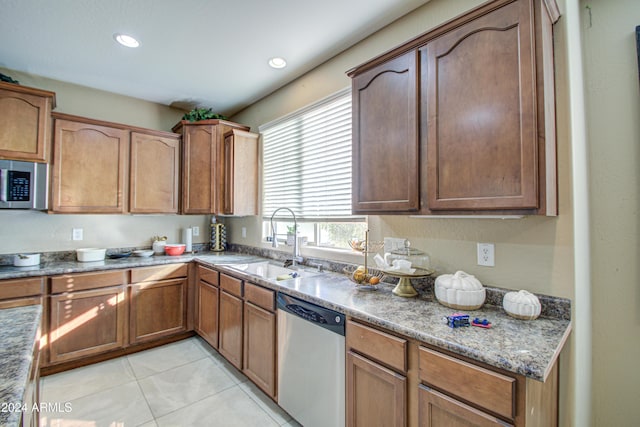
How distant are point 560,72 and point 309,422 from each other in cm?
226

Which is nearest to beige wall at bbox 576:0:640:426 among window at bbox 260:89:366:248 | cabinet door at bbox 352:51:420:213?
cabinet door at bbox 352:51:420:213

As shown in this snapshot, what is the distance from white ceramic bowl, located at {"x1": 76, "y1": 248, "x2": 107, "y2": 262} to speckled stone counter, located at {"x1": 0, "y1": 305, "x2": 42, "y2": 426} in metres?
1.82

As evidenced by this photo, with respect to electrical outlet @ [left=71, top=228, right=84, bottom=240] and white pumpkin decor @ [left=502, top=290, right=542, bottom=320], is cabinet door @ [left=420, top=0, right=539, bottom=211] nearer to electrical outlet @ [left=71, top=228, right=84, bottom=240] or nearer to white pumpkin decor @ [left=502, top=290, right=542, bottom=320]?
white pumpkin decor @ [left=502, top=290, right=542, bottom=320]

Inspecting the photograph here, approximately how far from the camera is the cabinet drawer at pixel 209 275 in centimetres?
275

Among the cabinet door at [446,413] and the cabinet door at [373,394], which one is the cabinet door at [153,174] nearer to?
the cabinet door at [373,394]

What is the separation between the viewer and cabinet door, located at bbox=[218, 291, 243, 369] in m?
2.40

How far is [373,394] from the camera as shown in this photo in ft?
4.53

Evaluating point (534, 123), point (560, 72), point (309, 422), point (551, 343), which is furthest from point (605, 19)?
point (309, 422)

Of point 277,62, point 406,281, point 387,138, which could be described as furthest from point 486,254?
point 277,62

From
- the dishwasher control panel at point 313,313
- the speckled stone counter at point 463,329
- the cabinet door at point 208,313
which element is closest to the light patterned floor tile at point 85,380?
the cabinet door at point 208,313

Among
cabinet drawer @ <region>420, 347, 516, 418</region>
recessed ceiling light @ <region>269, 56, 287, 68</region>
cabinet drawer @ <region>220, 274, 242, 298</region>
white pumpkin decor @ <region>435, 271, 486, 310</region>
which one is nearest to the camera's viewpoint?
cabinet drawer @ <region>420, 347, 516, 418</region>

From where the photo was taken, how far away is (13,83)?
2504 mm

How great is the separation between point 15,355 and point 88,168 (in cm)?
259

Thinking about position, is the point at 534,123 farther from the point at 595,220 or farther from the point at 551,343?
the point at 551,343
